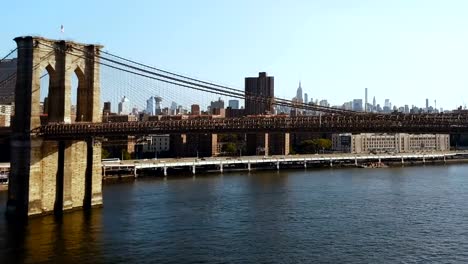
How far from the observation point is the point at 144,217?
→ 29.9 meters

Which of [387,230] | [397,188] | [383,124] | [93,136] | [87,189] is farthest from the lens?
[397,188]

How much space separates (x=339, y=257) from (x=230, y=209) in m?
13.2

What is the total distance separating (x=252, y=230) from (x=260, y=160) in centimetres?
4854

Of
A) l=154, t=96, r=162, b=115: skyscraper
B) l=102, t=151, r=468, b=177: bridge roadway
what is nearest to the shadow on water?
l=154, t=96, r=162, b=115: skyscraper

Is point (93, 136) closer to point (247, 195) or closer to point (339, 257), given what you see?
point (247, 195)

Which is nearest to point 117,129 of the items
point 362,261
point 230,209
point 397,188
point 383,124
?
point 230,209

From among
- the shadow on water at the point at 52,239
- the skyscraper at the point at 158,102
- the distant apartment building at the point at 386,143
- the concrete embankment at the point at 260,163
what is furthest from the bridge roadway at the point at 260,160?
the shadow on water at the point at 52,239

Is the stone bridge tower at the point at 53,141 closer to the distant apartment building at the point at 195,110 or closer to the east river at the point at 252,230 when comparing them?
the east river at the point at 252,230

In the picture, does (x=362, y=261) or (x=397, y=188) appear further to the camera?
(x=397, y=188)

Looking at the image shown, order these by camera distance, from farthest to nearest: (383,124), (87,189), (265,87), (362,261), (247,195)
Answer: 1. (265,87)
2. (247,195)
3. (87,189)
4. (383,124)
5. (362,261)

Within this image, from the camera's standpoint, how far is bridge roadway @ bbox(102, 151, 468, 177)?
6200 centimetres

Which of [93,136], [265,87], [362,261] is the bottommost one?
[362,261]

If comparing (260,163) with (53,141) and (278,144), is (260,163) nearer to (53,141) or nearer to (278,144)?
(278,144)

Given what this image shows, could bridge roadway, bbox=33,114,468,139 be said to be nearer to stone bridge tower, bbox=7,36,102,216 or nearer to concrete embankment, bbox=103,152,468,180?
stone bridge tower, bbox=7,36,102,216
